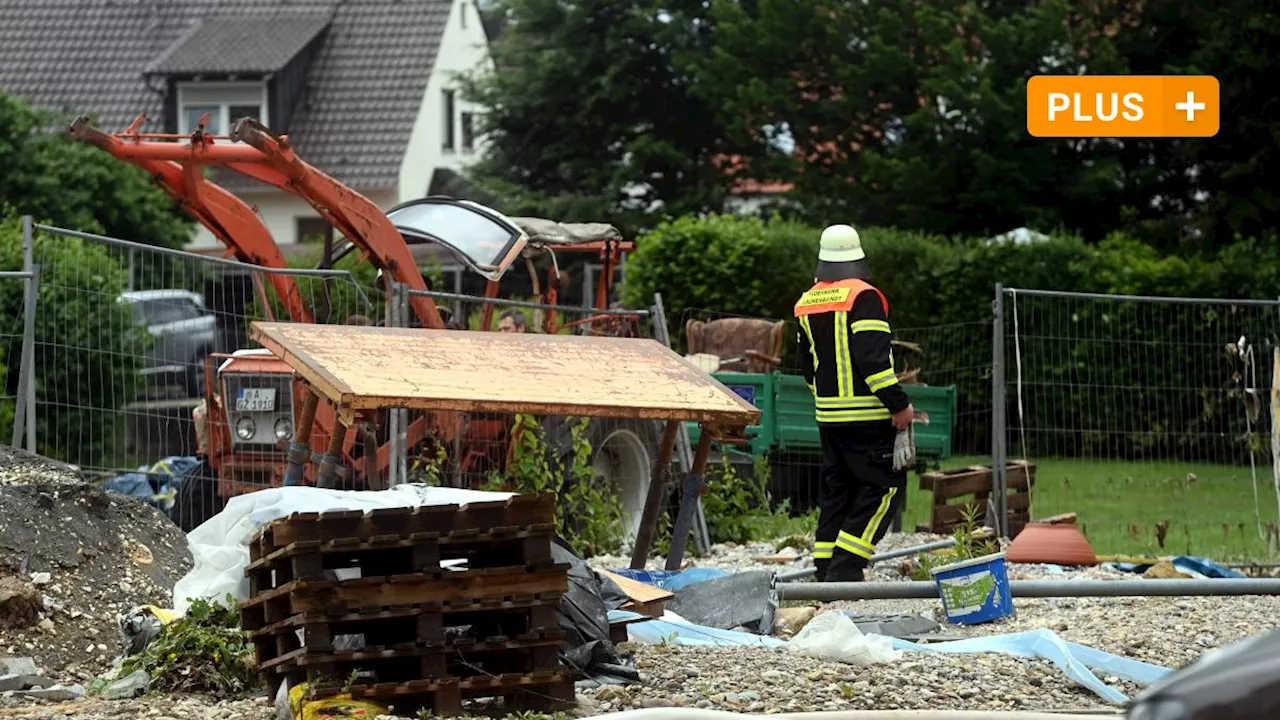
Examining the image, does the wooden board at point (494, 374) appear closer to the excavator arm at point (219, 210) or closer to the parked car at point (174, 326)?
the parked car at point (174, 326)

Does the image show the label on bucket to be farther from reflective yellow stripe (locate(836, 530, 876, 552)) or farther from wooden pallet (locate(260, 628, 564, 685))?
wooden pallet (locate(260, 628, 564, 685))

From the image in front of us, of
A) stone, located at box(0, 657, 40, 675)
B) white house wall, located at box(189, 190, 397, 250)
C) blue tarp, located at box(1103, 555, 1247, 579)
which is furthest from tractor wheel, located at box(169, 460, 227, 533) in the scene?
white house wall, located at box(189, 190, 397, 250)

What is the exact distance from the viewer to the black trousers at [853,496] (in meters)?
11.1

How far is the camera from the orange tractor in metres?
12.4

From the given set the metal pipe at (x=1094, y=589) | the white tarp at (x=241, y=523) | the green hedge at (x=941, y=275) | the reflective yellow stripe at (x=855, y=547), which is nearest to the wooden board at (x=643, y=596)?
the metal pipe at (x=1094, y=589)

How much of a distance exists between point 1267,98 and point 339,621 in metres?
21.1

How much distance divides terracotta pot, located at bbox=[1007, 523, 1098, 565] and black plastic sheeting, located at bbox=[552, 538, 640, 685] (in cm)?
524

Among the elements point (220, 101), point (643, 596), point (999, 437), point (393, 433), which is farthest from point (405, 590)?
point (220, 101)

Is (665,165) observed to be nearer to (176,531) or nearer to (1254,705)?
(176,531)

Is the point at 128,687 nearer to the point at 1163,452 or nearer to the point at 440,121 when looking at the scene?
the point at 1163,452

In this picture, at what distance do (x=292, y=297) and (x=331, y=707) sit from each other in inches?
261

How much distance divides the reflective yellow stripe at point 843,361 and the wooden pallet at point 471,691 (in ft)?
13.2

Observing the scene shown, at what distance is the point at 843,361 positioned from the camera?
36.8ft

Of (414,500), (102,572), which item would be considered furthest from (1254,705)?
(102,572)
